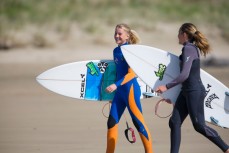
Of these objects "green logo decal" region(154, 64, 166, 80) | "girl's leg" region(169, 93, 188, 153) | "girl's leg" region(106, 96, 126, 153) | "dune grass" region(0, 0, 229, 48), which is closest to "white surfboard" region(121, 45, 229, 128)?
"green logo decal" region(154, 64, 166, 80)

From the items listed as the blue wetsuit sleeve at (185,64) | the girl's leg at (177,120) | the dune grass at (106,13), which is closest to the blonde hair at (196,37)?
the blue wetsuit sleeve at (185,64)

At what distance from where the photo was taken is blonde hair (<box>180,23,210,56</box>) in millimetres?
6582

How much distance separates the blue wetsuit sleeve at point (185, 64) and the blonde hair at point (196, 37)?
5.2 inches

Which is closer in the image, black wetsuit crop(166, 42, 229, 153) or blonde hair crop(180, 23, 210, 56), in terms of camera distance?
black wetsuit crop(166, 42, 229, 153)

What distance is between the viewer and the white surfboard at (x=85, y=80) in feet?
24.4

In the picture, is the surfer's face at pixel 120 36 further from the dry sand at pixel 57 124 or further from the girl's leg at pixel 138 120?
the dry sand at pixel 57 124

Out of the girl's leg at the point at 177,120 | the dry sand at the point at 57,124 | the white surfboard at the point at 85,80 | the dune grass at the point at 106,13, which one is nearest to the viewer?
the girl's leg at the point at 177,120

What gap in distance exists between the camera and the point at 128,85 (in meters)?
6.83

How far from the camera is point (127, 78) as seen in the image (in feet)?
22.3

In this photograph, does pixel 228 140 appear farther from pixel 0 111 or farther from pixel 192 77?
pixel 0 111

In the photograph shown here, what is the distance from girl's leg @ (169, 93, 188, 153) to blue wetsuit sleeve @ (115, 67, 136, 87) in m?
0.50

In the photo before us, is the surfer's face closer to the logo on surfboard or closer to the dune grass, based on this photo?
the logo on surfboard

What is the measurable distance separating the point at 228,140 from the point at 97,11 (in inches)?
720

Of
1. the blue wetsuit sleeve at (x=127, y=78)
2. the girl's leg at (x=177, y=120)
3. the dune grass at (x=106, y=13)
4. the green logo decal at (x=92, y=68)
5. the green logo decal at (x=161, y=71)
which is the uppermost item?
the dune grass at (x=106, y=13)
